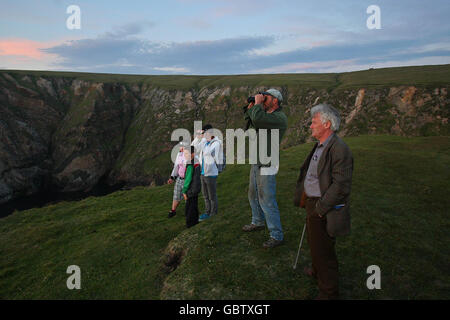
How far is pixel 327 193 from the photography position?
4.46 meters

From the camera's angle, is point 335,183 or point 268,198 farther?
point 268,198

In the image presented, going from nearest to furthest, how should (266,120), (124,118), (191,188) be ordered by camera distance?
(266,120)
(191,188)
(124,118)

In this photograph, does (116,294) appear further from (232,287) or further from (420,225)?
(420,225)

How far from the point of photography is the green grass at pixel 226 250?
5785mm

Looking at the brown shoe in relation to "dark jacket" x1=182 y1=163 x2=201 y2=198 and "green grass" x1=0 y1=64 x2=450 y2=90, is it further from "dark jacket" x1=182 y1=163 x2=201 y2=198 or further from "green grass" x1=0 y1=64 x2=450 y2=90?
"green grass" x1=0 y1=64 x2=450 y2=90

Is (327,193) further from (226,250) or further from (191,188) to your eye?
(191,188)

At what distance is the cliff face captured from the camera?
56781 millimetres

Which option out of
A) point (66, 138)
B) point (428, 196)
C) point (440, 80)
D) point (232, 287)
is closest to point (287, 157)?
point (428, 196)

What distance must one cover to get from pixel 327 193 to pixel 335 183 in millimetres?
220

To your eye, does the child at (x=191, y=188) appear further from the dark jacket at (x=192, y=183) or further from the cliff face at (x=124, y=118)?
the cliff face at (x=124, y=118)

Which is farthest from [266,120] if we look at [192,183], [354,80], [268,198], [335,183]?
[354,80]

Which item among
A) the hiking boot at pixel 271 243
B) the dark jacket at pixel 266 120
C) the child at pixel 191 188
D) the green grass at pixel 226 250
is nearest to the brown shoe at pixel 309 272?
the green grass at pixel 226 250

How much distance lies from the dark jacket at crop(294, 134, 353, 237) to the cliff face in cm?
5586
